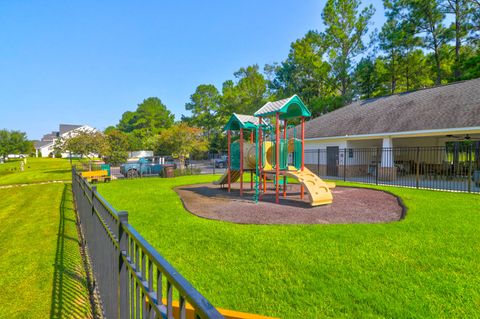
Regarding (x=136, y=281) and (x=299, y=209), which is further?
(x=299, y=209)

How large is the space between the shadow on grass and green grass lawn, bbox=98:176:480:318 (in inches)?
54.4

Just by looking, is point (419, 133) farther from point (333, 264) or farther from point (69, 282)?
point (69, 282)

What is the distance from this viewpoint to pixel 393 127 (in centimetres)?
1770

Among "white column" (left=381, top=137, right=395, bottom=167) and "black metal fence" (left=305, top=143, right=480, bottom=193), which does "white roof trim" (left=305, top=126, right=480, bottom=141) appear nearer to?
"white column" (left=381, top=137, right=395, bottom=167)

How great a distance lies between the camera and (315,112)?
1497 inches

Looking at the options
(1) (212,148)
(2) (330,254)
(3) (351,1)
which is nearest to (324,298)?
(2) (330,254)

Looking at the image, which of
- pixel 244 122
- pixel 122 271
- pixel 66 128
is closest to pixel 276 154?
pixel 244 122

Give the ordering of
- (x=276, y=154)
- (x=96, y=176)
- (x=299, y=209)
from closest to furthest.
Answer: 1. (x=299, y=209)
2. (x=276, y=154)
3. (x=96, y=176)

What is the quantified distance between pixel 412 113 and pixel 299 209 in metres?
14.5

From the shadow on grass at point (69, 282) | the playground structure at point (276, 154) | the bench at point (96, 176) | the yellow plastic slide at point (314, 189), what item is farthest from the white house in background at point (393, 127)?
the shadow on grass at point (69, 282)

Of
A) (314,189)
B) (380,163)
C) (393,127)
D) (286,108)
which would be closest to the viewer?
(314,189)

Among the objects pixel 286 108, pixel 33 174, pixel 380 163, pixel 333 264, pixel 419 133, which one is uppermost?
pixel 286 108

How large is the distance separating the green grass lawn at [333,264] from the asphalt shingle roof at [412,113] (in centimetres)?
1080

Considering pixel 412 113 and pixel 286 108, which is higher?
pixel 412 113
